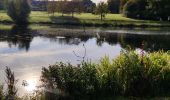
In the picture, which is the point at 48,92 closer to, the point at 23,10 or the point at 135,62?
the point at 135,62

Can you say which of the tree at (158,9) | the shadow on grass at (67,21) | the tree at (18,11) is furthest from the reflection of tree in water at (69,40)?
the tree at (158,9)

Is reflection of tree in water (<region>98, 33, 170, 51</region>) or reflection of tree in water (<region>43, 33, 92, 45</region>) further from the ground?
reflection of tree in water (<region>43, 33, 92, 45</region>)

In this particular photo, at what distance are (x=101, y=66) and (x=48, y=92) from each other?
2.88m

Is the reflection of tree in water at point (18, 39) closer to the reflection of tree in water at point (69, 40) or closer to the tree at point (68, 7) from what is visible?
the reflection of tree in water at point (69, 40)

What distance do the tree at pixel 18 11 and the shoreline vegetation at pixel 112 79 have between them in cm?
7105

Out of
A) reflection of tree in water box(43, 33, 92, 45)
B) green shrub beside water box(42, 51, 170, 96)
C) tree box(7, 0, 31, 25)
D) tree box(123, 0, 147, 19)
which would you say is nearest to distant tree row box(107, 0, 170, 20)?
tree box(123, 0, 147, 19)

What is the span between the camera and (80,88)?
1497 cm

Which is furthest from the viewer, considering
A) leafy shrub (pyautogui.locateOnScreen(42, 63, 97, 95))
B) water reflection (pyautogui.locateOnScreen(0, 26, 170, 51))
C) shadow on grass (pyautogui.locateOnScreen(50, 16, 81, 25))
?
shadow on grass (pyautogui.locateOnScreen(50, 16, 81, 25))

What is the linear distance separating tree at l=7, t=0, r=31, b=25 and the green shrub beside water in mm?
70990

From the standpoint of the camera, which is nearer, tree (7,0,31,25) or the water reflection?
the water reflection

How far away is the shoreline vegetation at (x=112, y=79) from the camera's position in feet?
49.2

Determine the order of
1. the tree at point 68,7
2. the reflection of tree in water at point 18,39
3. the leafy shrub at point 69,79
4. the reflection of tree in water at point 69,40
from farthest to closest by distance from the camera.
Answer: the tree at point 68,7
the reflection of tree in water at point 69,40
the reflection of tree in water at point 18,39
the leafy shrub at point 69,79

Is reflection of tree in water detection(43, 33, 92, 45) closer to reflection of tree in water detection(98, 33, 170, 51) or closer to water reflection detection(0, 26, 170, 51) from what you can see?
water reflection detection(0, 26, 170, 51)

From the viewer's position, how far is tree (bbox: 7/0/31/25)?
3413 inches
